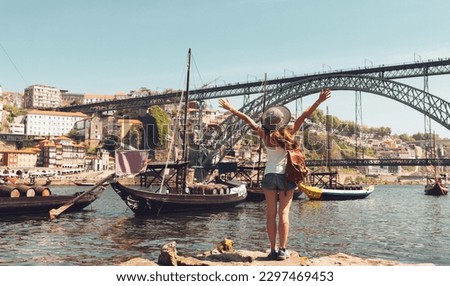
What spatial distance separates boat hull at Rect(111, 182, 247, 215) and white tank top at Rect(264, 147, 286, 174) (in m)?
23.9

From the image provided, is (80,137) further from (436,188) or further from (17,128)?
(436,188)

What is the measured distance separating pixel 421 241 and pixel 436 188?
63.4 meters

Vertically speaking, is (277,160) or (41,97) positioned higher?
(41,97)

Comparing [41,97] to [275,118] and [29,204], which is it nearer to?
[29,204]

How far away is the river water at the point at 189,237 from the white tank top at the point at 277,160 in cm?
920

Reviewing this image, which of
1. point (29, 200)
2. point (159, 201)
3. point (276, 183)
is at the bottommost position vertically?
point (159, 201)

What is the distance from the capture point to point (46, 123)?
143 meters

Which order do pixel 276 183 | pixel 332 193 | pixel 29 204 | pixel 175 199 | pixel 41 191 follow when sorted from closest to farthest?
pixel 276 183 < pixel 29 204 < pixel 175 199 < pixel 41 191 < pixel 332 193

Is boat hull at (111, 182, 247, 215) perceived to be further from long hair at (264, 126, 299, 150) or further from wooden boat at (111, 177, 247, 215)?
long hair at (264, 126, 299, 150)

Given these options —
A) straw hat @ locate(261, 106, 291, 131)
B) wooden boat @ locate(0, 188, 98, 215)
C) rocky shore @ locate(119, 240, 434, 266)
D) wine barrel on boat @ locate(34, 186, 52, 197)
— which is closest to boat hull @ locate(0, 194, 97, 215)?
wooden boat @ locate(0, 188, 98, 215)

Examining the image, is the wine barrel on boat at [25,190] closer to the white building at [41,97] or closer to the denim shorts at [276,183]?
the denim shorts at [276,183]

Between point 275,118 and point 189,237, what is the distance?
48.7 ft

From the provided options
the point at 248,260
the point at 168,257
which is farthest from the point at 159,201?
the point at 248,260

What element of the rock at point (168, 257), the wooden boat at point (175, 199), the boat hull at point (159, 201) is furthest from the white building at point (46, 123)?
the rock at point (168, 257)
